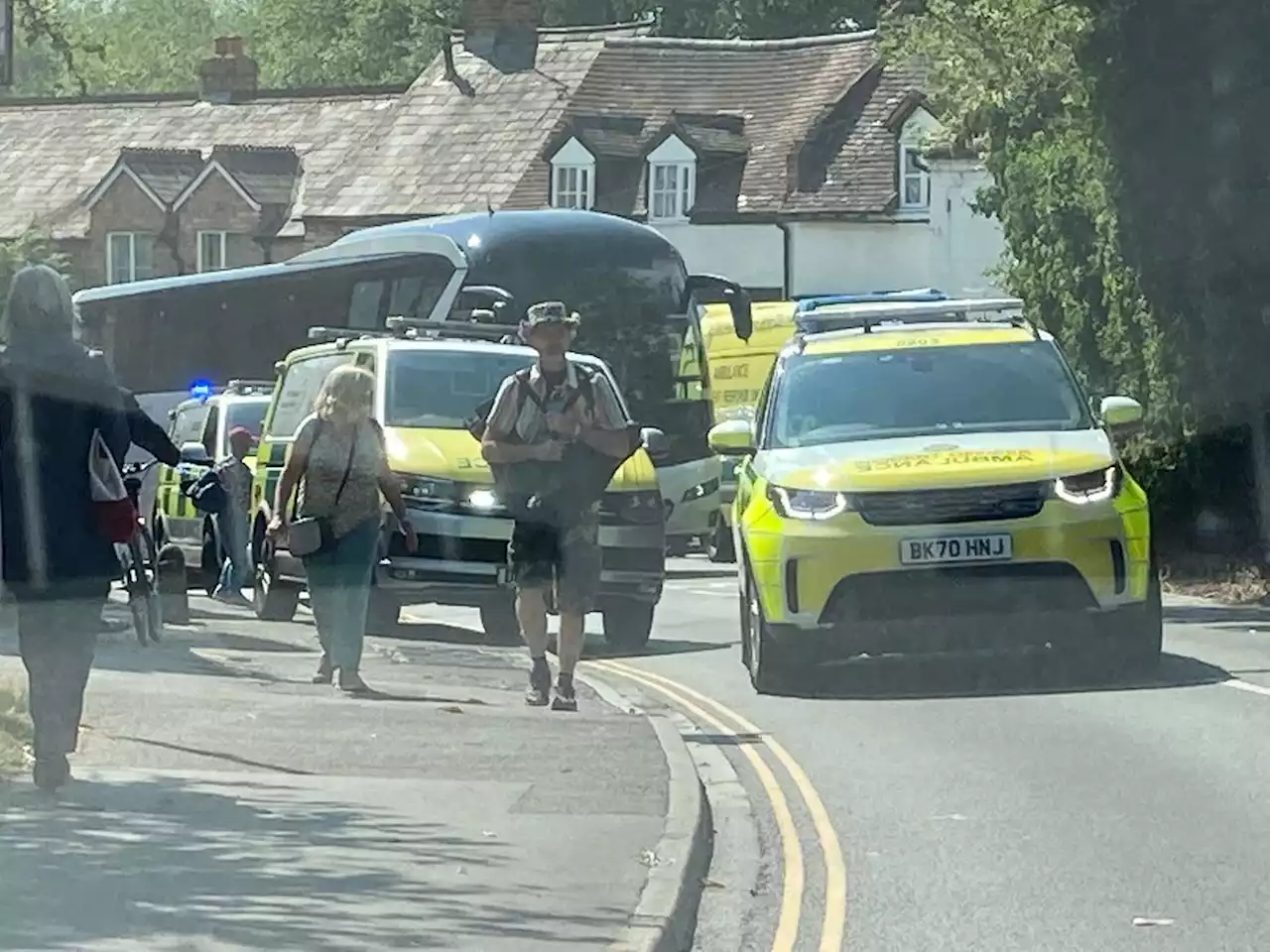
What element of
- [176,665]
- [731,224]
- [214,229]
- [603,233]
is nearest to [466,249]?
[603,233]

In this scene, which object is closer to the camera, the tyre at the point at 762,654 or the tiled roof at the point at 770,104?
the tyre at the point at 762,654

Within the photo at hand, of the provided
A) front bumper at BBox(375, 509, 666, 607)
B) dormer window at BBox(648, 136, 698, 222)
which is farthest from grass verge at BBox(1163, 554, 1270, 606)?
dormer window at BBox(648, 136, 698, 222)

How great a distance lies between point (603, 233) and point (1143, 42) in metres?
7.70

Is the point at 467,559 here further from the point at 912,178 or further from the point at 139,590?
the point at 912,178

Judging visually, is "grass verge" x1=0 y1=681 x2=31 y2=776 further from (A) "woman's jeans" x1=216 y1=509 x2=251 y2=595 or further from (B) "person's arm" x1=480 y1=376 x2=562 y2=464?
(A) "woman's jeans" x1=216 y1=509 x2=251 y2=595

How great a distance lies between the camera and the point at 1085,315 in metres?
27.2

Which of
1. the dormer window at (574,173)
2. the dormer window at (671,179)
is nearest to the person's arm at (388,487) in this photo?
the dormer window at (671,179)

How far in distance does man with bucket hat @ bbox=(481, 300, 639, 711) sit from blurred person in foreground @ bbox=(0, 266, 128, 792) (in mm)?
3563

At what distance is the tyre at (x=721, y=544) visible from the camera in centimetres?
3362

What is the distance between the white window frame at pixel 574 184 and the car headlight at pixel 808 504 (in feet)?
139

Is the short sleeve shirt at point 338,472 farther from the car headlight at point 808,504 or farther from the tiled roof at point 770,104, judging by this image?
the tiled roof at point 770,104

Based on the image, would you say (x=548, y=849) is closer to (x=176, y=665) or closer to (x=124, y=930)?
(x=124, y=930)

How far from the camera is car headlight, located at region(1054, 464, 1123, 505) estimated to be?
1416 centimetres

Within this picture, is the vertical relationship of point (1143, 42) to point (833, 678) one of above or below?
above
